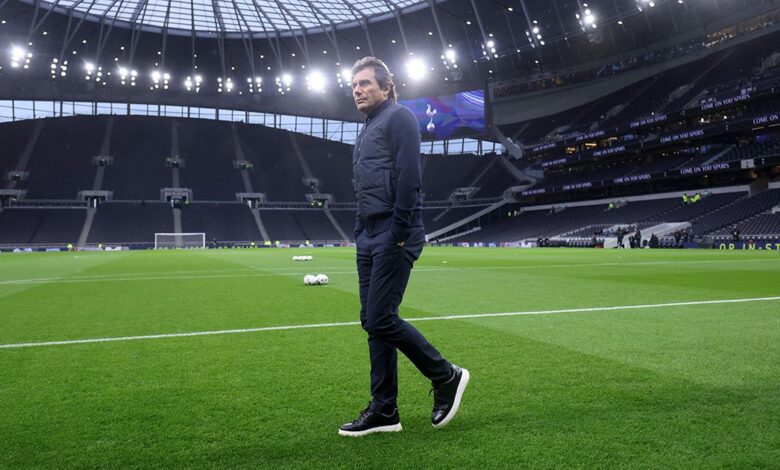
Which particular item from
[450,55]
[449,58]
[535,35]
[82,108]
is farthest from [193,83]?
[535,35]

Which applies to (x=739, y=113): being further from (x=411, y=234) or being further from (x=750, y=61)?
(x=411, y=234)

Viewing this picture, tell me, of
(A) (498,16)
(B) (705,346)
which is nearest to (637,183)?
(A) (498,16)

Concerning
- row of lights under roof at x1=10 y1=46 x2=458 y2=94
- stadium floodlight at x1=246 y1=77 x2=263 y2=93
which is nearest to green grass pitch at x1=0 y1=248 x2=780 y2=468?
row of lights under roof at x1=10 y1=46 x2=458 y2=94

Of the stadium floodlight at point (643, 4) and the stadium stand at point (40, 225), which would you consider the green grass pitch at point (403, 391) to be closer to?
the stadium floodlight at point (643, 4)

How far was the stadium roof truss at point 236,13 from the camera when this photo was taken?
59.7 meters

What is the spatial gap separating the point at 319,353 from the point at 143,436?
7.48 feet

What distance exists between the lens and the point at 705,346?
17.2 feet

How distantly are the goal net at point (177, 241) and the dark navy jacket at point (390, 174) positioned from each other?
63.2 m

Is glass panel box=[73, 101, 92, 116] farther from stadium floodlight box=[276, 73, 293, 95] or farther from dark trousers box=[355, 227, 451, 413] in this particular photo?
dark trousers box=[355, 227, 451, 413]

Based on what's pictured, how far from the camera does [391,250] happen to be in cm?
339

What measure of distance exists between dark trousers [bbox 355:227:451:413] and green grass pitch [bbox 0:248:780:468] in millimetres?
279

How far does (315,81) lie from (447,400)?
245ft

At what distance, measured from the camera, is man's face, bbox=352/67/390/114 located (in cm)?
370

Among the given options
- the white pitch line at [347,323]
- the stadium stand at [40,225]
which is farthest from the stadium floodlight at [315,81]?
the white pitch line at [347,323]
